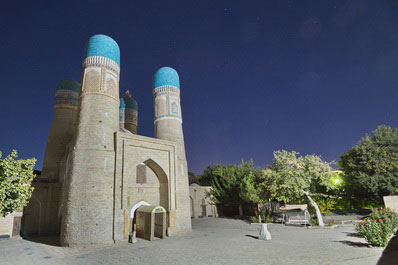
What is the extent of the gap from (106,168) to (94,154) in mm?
1179

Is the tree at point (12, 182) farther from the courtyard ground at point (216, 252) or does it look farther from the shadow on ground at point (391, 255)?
the shadow on ground at point (391, 255)

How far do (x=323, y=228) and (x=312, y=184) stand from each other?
347cm

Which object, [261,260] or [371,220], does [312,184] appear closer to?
[371,220]

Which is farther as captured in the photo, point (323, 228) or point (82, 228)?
point (323, 228)

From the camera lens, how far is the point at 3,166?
9656mm

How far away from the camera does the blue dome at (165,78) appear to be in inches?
901

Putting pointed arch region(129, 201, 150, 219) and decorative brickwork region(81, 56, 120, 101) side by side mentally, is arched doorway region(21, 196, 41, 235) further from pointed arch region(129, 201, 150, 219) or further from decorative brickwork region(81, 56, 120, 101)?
decorative brickwork region(81, 56, 120, 101)

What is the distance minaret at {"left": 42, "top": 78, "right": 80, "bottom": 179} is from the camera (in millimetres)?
21822

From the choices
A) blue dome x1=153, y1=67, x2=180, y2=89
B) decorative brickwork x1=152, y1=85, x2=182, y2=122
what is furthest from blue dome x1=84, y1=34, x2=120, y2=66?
decorative brickwork x1=152, y1=85, x2=182, y2=122

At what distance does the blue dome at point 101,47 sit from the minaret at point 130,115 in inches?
436

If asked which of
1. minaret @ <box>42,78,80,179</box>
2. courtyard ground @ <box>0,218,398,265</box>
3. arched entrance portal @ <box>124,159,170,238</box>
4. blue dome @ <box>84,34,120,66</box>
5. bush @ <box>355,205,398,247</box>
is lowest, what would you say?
courtyard ground @ <box>0,218,398,265</box>

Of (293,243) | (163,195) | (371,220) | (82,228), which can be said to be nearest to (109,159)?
(82,228)

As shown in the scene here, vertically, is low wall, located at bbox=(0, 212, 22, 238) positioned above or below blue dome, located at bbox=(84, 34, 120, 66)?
below

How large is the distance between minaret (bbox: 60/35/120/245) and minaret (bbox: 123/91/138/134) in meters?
10.7
